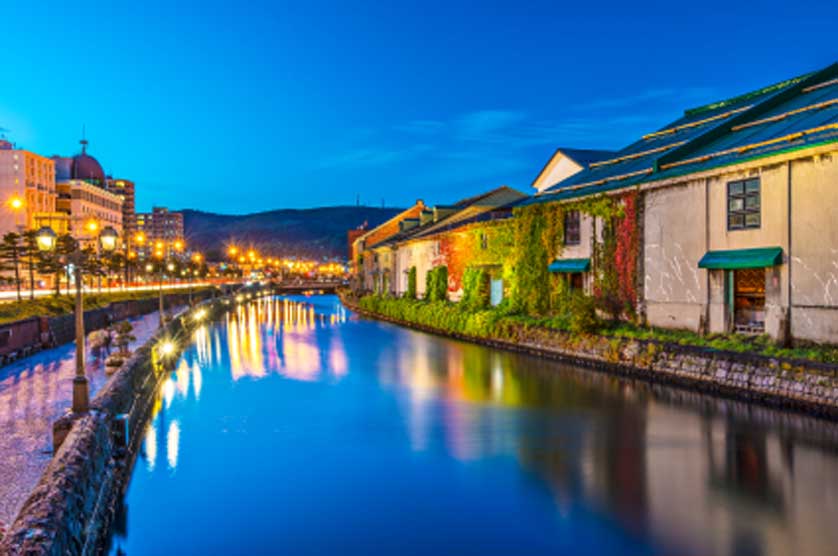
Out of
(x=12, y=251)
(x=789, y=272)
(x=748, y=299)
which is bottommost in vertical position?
(x=748, y=299)

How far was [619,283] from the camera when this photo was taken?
28.0 m

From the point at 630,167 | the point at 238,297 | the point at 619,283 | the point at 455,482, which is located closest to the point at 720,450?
the point at 455,482

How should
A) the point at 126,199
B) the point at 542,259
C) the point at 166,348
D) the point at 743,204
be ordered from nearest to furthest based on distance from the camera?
1. the point at 743,204
2. the point at 166,348
3. the point at 542,259
4. the point at 126,199

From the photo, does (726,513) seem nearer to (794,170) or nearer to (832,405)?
(832,405)

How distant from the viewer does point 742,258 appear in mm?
21344

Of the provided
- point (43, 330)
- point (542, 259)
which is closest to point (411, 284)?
point (542, 259)

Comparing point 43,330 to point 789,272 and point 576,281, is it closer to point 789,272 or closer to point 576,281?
point 576,281

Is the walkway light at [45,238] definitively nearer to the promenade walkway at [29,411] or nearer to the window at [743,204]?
the promenade walkway at [29,411]

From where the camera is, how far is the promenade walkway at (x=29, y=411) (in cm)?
1097

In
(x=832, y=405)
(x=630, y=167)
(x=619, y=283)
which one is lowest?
(x=832, y=405)

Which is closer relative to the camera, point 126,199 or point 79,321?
point 79,321

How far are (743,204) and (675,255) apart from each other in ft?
11.7

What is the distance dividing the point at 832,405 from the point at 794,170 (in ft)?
24.0

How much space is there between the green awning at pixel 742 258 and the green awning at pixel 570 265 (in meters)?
7.23
